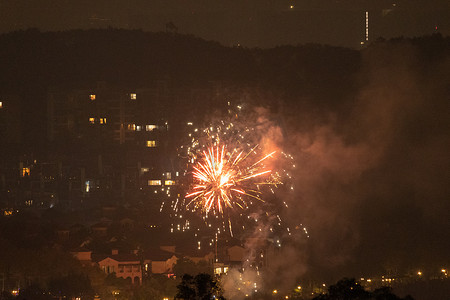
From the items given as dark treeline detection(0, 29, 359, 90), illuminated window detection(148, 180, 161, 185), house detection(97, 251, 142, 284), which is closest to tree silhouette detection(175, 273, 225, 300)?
house detection(97, 251, 142, 284)

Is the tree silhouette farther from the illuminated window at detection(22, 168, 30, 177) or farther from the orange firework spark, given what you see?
the illuminated window at detection(22, 168, 30, 177)

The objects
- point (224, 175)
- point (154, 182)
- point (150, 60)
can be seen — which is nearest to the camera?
point (224, 175)

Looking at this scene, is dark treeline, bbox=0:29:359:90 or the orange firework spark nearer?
the orange firework spark

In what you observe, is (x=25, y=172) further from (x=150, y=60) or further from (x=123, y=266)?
(x=123, y=266)

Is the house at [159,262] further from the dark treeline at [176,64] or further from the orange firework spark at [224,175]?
the dark treeline at [176,64]

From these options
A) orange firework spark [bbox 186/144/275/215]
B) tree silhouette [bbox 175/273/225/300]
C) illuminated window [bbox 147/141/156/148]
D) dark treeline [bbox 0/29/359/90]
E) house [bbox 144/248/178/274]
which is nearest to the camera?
tree silhouette [bbox 175/273/225/300]

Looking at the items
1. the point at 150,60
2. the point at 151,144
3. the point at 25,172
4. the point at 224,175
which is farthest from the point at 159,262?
the point at 150,60

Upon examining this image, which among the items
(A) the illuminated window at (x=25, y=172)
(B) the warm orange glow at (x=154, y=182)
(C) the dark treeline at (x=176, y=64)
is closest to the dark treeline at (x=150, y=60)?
(C) the dark treeline at (x=176, y=64)

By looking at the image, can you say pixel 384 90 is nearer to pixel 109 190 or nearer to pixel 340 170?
pixel 340 170

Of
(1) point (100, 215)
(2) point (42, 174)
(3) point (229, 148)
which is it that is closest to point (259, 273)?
(3) point (229, 148)

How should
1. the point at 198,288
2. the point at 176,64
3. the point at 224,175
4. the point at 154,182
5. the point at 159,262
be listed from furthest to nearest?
the point at 176,64 < the point at 154,182 < the point at 224,175 < the point at 159,262 < the point at 198,288
